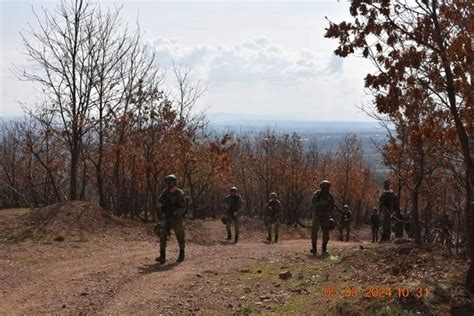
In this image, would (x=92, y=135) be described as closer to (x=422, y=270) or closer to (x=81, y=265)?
(x=81, y=265)

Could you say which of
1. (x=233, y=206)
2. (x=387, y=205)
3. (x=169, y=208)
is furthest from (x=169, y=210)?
(x=387, y=205)

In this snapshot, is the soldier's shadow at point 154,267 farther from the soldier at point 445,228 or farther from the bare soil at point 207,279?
the soldier at point 445,228

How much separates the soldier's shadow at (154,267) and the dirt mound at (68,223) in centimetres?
435

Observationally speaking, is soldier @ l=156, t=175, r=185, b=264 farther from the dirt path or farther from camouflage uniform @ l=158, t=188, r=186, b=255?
the dirt path

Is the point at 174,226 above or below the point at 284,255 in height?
above

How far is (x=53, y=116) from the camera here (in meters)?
21.2

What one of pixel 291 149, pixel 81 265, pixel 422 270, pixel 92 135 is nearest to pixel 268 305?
pixel 422 270

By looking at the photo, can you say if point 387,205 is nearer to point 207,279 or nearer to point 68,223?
point 207,279

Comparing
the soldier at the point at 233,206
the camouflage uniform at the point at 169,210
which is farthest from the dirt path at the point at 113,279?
the soldier at the point at 233,206

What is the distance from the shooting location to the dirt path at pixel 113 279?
7957 mm

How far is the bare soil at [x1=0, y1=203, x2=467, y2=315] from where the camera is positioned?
764cm

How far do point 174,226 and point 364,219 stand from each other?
50802mm

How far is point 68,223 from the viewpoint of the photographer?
608 inches
